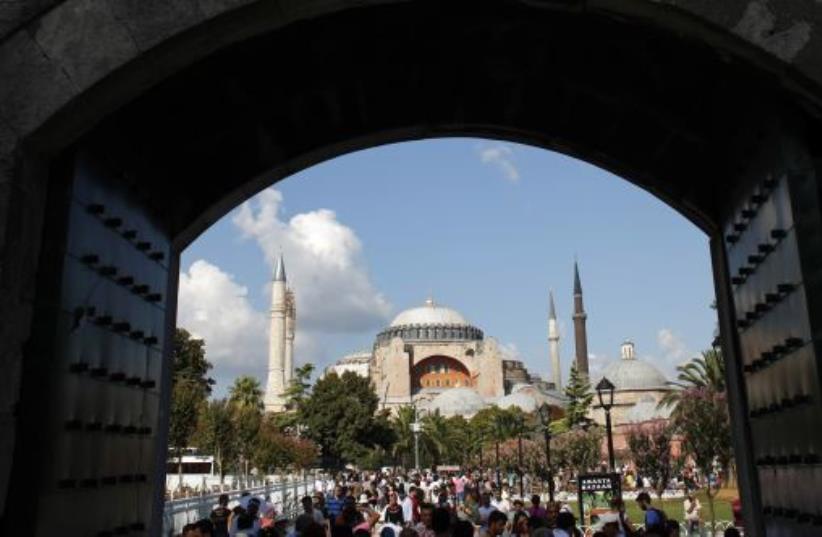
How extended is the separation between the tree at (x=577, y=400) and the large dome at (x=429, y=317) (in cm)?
4019

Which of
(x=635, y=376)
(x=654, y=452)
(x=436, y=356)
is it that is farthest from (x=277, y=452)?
(x=436, y=356)

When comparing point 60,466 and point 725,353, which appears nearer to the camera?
point 60,466

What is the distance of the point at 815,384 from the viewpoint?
4395mm

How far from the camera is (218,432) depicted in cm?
4203

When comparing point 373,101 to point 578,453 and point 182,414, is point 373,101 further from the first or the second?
point 578,453

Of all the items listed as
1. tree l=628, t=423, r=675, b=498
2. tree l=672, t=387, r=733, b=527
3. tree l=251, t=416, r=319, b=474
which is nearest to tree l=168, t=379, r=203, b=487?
tree l=251, t=416, r=319, b=474

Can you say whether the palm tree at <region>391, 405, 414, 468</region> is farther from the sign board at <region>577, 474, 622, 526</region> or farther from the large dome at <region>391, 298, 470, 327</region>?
the sign board at <region>577, 474, 622, 526</region>

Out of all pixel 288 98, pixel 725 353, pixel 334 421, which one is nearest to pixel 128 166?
pixel 288 98

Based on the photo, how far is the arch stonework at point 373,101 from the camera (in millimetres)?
4195

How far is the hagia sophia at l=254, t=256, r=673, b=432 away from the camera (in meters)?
91.8

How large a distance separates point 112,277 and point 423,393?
105610 millimetres

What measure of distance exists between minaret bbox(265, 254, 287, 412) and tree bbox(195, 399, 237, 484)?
149 ft

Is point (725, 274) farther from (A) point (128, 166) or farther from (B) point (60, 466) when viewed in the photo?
(B) point (60, 466)

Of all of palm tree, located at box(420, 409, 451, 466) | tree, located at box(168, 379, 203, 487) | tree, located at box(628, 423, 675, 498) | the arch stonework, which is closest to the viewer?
the arch stonework
